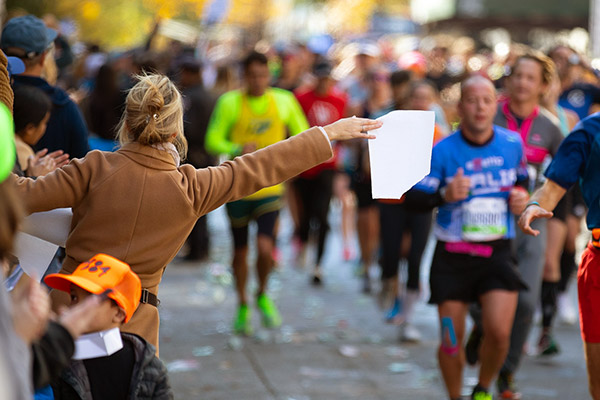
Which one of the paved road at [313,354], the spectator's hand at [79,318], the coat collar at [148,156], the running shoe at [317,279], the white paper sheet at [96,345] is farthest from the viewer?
the running shoe at [317,279]

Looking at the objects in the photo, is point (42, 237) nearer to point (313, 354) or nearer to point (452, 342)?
point (452, 342)

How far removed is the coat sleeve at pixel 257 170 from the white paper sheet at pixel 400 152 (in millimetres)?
222

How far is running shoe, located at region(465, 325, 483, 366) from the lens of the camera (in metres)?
6.84

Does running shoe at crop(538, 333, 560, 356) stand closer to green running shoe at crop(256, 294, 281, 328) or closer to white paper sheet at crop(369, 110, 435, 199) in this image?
green running shoe at crop(256, 294, 281, 328)

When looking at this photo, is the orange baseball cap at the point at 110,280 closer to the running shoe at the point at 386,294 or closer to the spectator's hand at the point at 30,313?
the spectator's hand at the point at 30,313

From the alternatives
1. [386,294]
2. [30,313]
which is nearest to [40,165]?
[30,313]

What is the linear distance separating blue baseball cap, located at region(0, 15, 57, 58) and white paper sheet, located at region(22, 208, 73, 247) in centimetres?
194

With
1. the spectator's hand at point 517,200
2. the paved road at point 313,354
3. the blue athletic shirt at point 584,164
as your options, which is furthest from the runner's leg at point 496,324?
the blue athletic shirt at point 584,164

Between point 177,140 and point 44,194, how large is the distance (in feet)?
2.00

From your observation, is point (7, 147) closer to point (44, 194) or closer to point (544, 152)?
point (44, 194)

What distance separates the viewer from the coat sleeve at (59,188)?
379 centimetres

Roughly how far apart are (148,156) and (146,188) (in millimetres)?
142

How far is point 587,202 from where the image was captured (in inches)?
196

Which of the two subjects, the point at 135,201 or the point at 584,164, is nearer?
the point at 135,201
